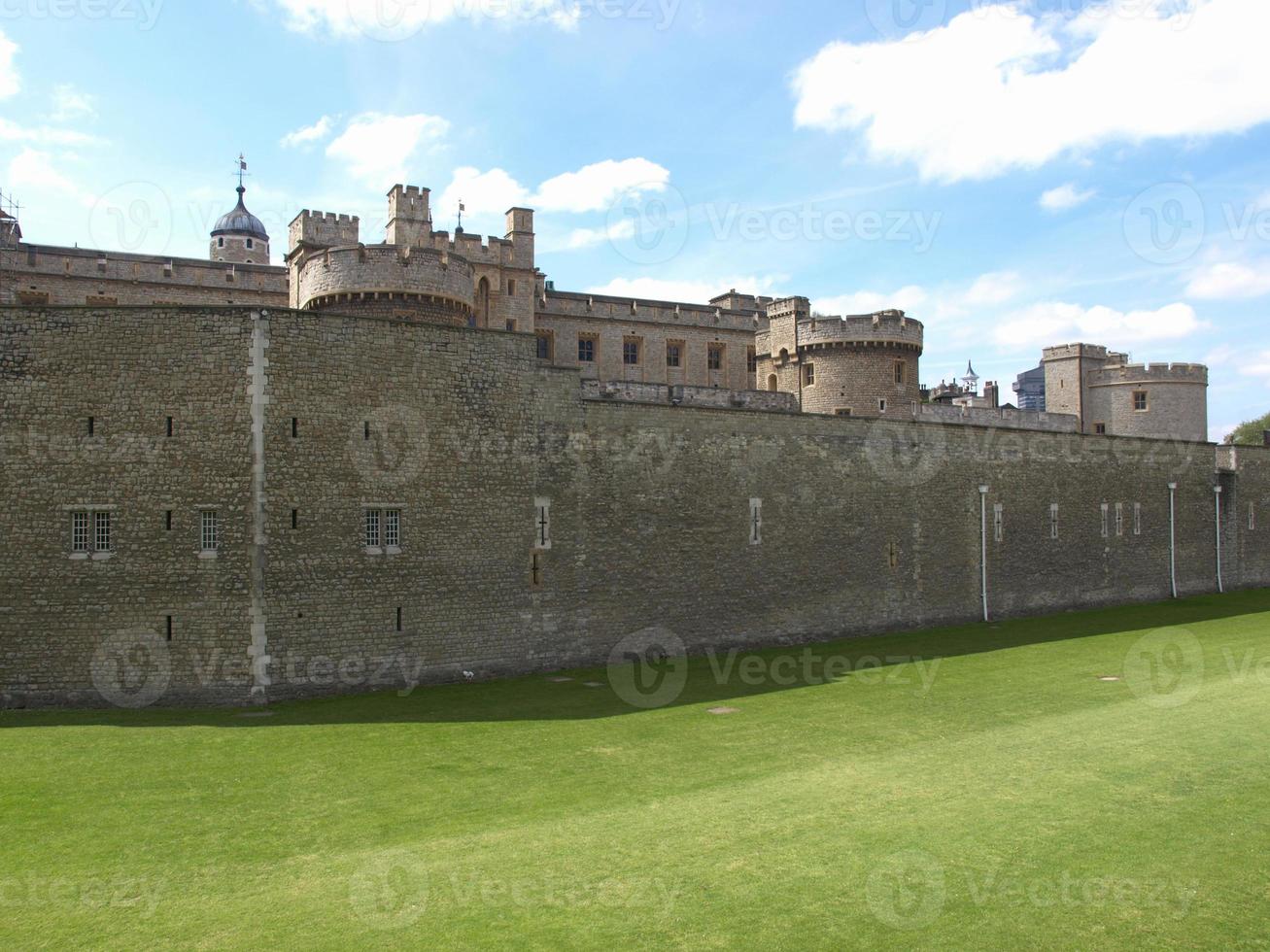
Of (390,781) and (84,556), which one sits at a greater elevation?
(84,556)

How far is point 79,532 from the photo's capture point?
65.0 feet

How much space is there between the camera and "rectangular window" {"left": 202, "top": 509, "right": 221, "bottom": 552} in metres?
20.2

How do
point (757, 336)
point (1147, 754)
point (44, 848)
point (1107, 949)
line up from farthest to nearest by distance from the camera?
point (757, 336)
point (1147, 754)
point (44, 848)
point (1107, 949)

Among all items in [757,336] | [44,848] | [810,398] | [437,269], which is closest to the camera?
[44,848]

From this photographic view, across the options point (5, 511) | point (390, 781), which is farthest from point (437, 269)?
point (390, 781)

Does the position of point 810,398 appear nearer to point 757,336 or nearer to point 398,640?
point 757,336

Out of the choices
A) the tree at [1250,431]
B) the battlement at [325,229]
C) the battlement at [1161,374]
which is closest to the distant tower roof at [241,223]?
the battlement at [325,229]

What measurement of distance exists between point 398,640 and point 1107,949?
51.6ft

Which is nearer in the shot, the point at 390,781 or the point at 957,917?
the point at 957,917

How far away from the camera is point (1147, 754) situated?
15.9 meters

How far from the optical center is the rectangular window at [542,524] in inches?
937

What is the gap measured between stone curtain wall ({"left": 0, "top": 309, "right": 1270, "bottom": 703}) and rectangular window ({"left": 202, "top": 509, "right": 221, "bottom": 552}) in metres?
0.19

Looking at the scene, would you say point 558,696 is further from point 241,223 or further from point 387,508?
point 241,223

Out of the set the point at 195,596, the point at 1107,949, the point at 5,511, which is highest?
the point at 5,511
